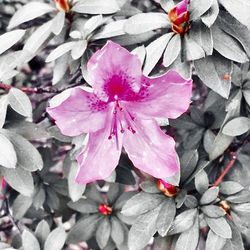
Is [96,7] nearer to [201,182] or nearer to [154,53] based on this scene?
[154,53]

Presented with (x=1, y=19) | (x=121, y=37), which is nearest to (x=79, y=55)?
(x=121, y=37)

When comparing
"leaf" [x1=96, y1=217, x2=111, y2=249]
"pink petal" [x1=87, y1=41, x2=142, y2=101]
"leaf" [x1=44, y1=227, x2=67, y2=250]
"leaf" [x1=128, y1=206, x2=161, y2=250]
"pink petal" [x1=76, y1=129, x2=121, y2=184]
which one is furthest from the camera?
"leaf" [x1=96, y1=217, x2=111, y2=249]

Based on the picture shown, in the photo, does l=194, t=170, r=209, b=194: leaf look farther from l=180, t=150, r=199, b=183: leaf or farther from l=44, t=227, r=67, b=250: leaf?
l=44, t=227, r=67, b=250: leaf

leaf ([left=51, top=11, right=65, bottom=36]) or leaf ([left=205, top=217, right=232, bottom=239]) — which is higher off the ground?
leaf ([left=51, top=11, right=65, bottom=36])

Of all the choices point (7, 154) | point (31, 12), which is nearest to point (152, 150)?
point (7, 154)

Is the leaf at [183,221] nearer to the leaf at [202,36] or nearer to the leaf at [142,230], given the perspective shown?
the leaf at [142,230]

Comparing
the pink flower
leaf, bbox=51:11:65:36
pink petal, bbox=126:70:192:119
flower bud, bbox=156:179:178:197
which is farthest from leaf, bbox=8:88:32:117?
flower bud, bbox=156:179:178:197

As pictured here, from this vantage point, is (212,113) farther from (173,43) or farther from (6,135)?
(6,135)
